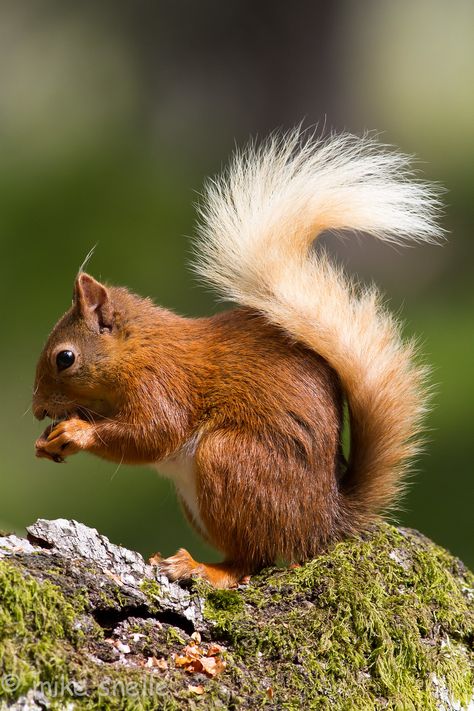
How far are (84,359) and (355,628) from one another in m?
1.01

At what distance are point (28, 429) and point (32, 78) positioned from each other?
562cm

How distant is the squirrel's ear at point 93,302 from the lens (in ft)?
8.25

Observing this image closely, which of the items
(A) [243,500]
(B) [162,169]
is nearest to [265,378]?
(A) [243,500]

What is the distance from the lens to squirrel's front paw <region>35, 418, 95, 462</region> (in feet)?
7.69

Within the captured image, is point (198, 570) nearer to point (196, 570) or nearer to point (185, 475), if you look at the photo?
point (196, 570)

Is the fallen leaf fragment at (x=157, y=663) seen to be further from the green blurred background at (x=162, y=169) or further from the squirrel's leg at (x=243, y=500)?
the green blurred background at (x=162, y=169)

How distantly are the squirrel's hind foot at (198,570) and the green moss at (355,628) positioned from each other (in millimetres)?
57

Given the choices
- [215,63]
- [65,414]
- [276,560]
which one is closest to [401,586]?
[276,560]

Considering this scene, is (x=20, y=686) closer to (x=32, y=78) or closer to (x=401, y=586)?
(x=401, y=586)

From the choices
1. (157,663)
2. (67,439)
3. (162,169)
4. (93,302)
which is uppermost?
(162,169)

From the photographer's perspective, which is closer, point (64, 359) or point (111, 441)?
point (111, 441)

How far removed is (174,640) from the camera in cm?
180

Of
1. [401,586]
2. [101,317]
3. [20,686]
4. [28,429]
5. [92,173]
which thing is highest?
[92,173]

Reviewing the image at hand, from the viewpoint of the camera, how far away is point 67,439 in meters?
2.34
